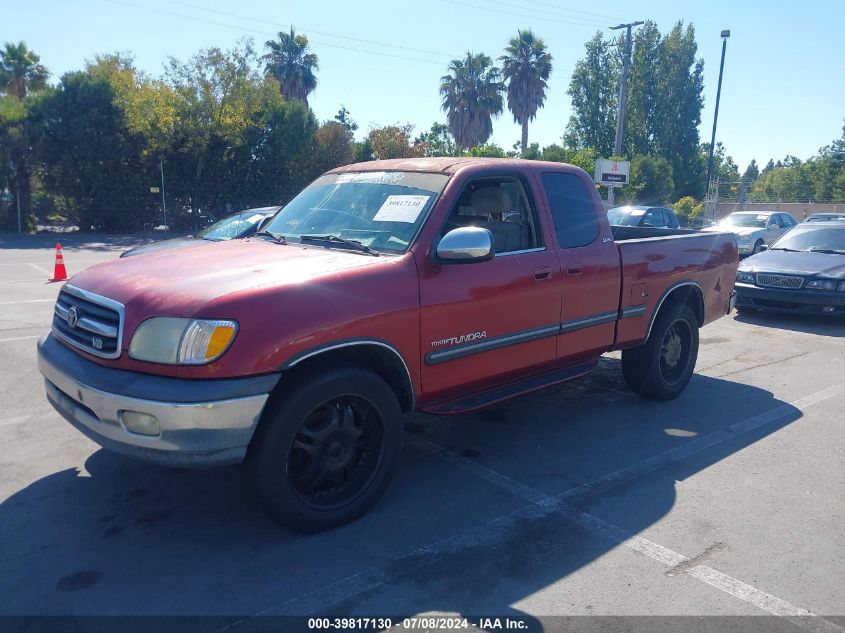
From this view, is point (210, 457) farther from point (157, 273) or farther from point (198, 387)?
point (157, 273)

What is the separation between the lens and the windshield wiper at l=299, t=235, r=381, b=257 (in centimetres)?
416

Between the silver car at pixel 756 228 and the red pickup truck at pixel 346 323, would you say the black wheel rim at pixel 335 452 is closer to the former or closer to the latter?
the red pickup truck at pixel 346 323

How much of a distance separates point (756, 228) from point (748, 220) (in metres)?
0.82

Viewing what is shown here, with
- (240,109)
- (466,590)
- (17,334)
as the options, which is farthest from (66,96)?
(466,590)

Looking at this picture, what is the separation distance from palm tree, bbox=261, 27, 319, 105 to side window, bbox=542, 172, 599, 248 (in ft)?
134

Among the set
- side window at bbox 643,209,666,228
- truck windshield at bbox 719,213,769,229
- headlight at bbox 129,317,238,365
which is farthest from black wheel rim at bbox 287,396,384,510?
truck windshield at bbox 719,213,769,229

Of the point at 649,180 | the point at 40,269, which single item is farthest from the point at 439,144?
the point at 40,269

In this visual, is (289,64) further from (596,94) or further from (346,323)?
(346,323)

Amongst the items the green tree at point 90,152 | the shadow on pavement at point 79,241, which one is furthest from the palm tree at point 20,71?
the shadow on pavement at point 79,241

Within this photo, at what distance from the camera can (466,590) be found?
3.22 metres

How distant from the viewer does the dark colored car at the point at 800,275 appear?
9.98 metres

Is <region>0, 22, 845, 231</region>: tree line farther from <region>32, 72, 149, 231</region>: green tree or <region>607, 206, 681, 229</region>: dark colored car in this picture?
<region>607, 206, 681, 229</region>: dark colored car

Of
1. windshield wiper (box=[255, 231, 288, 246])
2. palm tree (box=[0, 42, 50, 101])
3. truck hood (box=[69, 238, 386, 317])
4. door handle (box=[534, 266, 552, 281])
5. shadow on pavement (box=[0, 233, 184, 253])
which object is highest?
palm tree (box=[0, 42, 50, 101])

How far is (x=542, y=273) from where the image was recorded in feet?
15.6
